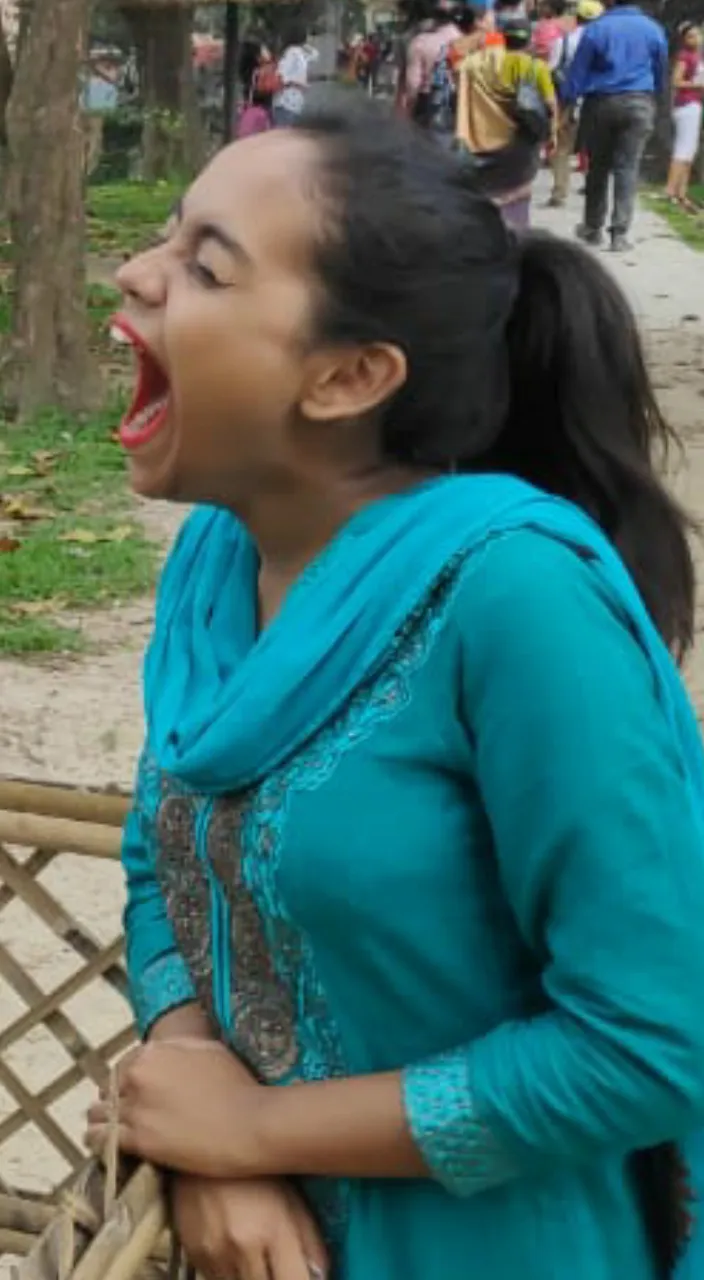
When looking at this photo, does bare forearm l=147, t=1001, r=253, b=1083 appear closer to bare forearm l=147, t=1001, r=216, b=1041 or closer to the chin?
bare forearm l=147, t=1001, r=216, b=1041

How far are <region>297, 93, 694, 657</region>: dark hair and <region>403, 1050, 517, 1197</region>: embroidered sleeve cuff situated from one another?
1.32 feet

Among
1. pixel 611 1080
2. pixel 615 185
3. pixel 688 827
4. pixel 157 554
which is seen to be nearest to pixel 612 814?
pixel 688 827

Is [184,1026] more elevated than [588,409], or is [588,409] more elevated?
[588,409]

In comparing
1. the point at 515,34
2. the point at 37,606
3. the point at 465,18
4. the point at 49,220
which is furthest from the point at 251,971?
the point at 465,18

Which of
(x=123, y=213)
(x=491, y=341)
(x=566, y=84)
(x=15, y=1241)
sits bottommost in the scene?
(x=123, y=213)

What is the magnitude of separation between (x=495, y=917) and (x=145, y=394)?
43cm

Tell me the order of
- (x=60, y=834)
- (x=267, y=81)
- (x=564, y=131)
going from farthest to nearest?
1. (x=267, y=81)
2. (x=564, y=131)
3. (x=60, y=834)

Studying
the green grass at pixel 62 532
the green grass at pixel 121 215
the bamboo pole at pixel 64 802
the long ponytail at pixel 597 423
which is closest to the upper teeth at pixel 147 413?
the long ponytail at pixel 597 423

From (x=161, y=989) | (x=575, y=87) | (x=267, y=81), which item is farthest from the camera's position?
(x=267, y=81)

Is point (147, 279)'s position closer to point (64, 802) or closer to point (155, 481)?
point (155, 481)

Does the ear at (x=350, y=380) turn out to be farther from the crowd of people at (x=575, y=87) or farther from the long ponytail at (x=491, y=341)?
the crowd of people at (x=575, y=87)

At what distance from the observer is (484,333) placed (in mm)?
1437

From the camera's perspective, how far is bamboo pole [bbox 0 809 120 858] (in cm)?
238

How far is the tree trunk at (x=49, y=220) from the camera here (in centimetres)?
825
